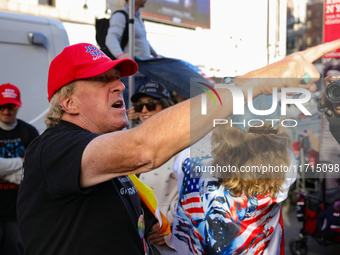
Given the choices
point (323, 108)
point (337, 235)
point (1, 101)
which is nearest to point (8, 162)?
point (1, 101)

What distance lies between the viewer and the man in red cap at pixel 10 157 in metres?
3.05

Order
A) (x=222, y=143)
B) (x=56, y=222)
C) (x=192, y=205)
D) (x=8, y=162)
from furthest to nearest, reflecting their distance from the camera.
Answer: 1. (x=8, y=162)
2. (x=192, y=205)
3. (x=222, y=143)
4. (x=56, y=222)

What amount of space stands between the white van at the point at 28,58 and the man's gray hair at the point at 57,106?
231 centimetres

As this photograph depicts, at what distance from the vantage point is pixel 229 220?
1.54 m

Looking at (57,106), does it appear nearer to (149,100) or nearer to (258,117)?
(258,117)

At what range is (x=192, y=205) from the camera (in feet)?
5.67

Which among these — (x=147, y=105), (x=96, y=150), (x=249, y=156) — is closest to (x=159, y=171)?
(x=147, y=105)

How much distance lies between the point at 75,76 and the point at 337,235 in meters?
3.56

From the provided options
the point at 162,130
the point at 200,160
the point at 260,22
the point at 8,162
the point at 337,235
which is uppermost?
the point at 260,22

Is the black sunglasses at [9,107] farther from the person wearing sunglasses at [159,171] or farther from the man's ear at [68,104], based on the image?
the man's ear at [68,104]

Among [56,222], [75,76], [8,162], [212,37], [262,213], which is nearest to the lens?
[56,222]

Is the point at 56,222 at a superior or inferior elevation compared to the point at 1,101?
inferior

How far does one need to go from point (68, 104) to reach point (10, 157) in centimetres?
214

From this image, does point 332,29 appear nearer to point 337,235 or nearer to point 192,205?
point 192,205
